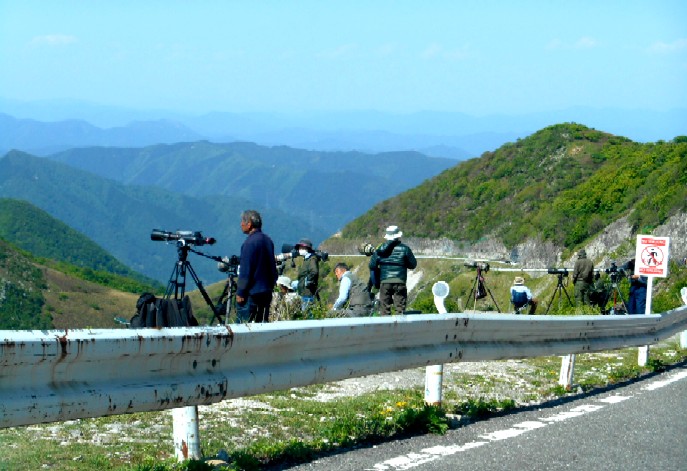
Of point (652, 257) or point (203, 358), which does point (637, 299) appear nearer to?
point (652, 257)

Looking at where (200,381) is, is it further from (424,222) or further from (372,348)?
(424,222)

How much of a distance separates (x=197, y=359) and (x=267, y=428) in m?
1.76

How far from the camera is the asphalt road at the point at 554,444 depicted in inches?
253

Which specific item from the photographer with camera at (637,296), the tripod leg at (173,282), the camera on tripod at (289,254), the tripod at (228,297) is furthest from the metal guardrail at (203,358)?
the photographer with camera at (637,296)

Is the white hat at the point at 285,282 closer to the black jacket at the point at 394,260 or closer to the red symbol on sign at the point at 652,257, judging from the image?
the black jacket at the point at 394,260

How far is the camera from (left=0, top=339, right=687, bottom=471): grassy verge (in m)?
6.20

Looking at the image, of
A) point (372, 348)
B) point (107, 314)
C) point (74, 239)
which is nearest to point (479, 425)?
point (372, 348)

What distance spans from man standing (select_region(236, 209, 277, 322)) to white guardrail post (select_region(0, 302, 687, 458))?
2887mm

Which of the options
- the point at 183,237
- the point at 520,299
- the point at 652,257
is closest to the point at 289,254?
the point at 183,237

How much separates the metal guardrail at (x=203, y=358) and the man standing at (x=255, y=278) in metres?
2.89

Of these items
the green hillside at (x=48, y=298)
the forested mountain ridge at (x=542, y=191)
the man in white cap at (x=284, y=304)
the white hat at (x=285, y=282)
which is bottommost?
the green hillside at (x=48, y=298)

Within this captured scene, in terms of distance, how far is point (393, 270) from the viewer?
46.9ft

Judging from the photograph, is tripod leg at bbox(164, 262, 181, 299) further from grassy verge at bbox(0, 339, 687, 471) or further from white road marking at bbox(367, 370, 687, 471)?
white road marking at bbox(367, 370, 687, 471)

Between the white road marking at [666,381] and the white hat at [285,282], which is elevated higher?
the white hat at [285,282]
